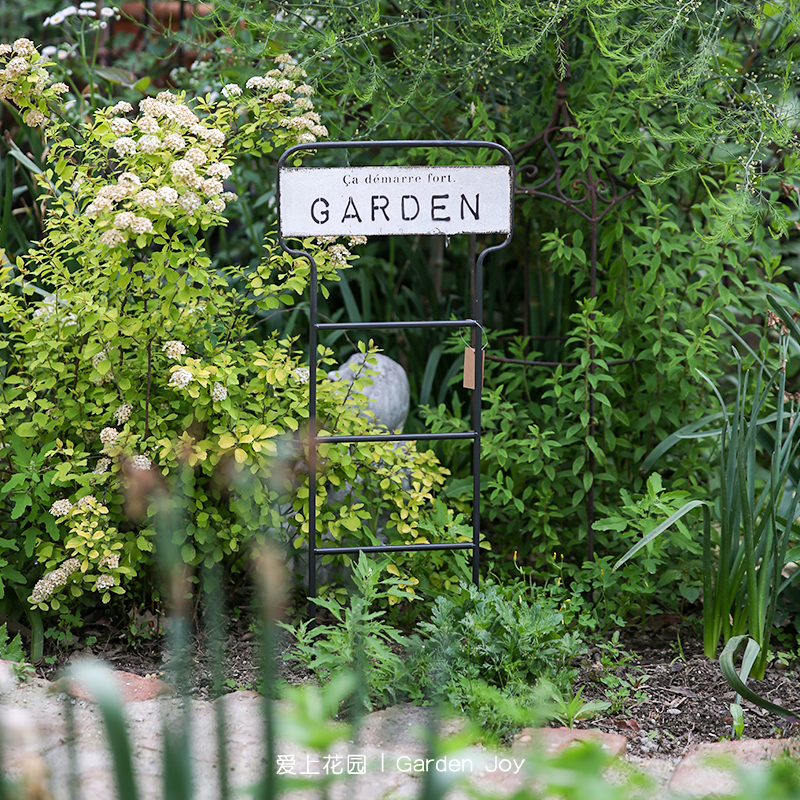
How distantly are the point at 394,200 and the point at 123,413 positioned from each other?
922 millimetres

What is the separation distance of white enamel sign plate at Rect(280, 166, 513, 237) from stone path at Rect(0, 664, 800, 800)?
4.03ft

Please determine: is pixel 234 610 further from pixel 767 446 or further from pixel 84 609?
pixel 767 446

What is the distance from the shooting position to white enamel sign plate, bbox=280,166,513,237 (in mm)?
2318

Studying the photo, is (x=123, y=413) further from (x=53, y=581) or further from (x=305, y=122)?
(x=305, y=122)

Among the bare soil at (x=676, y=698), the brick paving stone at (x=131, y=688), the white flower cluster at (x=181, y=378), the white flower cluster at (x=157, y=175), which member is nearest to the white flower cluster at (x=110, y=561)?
the brick paving stone at (x=131, y=688)

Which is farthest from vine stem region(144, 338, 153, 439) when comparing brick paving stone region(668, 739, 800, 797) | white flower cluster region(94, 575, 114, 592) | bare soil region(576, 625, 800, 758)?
brick paving stone region(668, 739, 800, 797)

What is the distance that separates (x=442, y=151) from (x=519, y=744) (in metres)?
1.83

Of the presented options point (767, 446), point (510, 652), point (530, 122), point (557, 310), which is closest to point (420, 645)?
point (510, 652)

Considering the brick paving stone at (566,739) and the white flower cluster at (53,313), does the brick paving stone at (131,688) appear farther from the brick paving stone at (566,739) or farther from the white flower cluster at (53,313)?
the white flower cluster at (53,313)

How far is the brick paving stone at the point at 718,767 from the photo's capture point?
1.66 metres

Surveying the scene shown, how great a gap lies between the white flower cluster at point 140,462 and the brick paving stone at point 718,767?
56.6 inches

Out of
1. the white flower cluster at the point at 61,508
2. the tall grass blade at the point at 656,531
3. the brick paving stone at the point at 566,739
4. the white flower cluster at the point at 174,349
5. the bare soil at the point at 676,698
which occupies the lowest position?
the bare soil at the point at 676,698

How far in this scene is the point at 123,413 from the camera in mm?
2305

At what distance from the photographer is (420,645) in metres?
2.02
